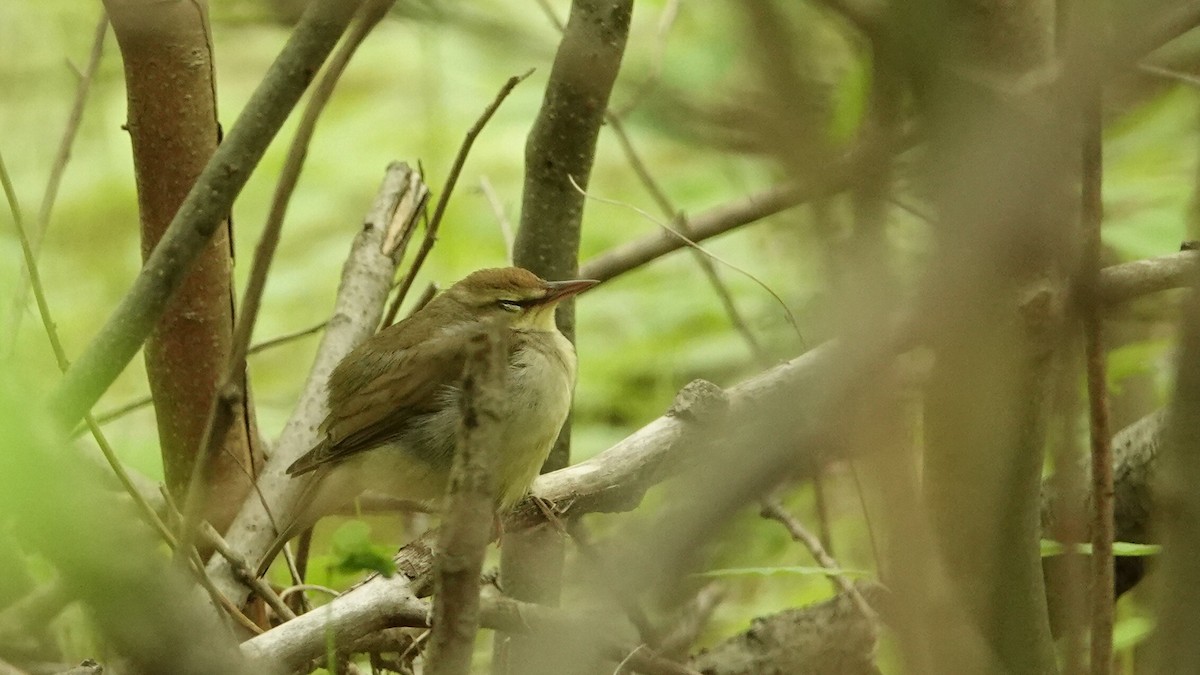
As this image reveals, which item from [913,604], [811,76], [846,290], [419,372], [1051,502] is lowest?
[913,604]

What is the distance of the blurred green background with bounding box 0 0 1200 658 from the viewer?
1410mm

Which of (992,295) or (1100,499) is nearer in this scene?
(992,295)

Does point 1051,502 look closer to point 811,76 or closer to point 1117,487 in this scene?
point 1117,487

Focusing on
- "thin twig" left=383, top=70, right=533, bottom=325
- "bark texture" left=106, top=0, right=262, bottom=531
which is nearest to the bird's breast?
"thin twig" left=383, top=70, right=533, bottom=325

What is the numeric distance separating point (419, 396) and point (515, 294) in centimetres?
45

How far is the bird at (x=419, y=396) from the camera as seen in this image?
12.5 feet

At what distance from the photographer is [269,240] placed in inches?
87.7

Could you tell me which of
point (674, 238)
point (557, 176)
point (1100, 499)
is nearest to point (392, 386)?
point (557, 176)

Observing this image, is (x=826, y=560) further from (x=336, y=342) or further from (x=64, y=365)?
(x=336, y=342)

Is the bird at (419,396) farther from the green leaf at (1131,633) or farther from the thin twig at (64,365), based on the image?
the green leaf at (1131,633)

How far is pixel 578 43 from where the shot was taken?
9.32 ft

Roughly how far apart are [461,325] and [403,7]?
282 centimetres

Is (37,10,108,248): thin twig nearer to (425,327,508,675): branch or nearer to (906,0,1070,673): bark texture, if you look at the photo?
(425,327,508,675): branch

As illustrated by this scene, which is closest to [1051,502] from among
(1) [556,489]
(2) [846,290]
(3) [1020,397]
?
(1) [556,489]
